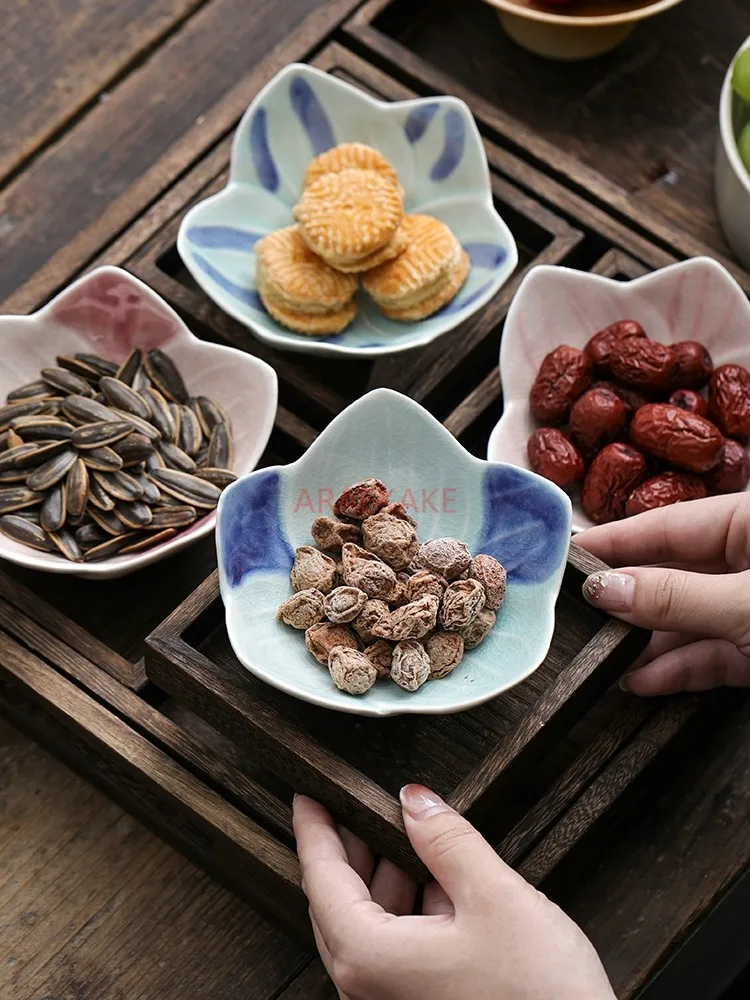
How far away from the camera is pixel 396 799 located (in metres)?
0.92

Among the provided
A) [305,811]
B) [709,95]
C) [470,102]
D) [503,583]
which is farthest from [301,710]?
[709,95]

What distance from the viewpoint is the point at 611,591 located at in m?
0.96

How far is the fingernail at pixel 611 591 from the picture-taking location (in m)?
0.96

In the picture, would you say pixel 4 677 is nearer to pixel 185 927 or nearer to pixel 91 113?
pixel 185 927

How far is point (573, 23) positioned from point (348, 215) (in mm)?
364

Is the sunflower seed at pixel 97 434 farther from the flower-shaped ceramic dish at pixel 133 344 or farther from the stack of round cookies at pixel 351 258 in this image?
the stack of round cookies at pixel 351 258

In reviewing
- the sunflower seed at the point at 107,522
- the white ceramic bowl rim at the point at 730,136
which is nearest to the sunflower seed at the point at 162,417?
the sunflower seed at the point at 107,522

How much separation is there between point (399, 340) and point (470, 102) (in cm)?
34

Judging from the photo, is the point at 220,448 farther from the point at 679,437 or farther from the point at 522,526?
the point at 679,437

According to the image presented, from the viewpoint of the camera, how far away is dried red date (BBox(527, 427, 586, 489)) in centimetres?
112

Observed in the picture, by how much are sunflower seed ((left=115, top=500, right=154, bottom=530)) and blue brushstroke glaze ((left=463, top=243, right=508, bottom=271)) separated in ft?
1.44

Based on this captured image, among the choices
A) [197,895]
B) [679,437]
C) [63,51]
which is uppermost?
[63,51]

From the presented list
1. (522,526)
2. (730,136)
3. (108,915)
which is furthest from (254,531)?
(730,136)

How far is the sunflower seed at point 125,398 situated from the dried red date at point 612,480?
0.45 meters
